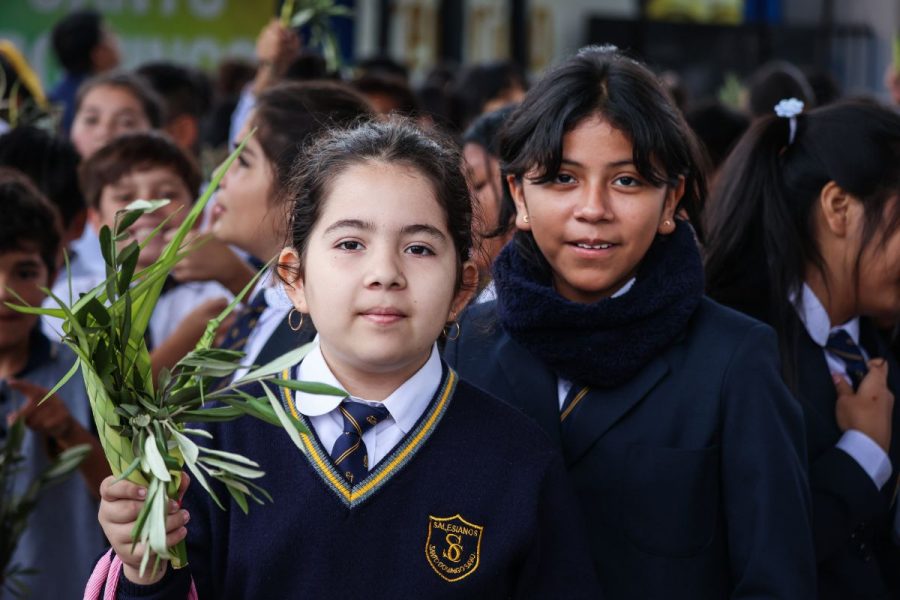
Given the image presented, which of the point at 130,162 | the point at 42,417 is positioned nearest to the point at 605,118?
the point at 42,417

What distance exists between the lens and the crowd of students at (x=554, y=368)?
186cm

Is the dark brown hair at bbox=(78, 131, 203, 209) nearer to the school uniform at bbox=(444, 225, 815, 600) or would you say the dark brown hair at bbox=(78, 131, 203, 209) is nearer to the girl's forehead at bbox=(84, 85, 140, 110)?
the girl's forehead at bbox=(84, 85, 140, 110)

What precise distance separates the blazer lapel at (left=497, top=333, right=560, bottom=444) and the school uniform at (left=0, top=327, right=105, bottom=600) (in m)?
1.21

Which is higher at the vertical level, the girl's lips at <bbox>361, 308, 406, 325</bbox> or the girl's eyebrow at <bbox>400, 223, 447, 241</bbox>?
the girl's eyebrow at <bbox>400, 223, 447, 241</bbox>

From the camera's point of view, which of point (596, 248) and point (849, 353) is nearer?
point (596, 248)

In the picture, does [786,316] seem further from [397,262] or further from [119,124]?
[119,124]

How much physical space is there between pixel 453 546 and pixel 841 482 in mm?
887

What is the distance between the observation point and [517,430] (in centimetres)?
197

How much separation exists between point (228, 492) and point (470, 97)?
14.2ft

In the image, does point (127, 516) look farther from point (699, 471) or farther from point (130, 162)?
point (130, 162)

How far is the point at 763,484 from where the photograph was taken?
2.03 meters

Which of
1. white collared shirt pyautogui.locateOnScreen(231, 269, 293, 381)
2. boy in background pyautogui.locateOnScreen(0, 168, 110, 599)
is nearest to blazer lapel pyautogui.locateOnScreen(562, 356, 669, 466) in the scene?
white collared shirt pyautogui.locateOnScreen(231, 269, 293, 381)

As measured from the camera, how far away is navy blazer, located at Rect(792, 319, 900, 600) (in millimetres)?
2369

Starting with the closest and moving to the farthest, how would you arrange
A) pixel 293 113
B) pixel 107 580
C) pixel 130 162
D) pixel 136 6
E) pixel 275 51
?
pixel 107 580 → pixel 293 113 → pixel 130 162 → pixel 275 51 → pixel 136 6
